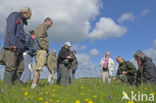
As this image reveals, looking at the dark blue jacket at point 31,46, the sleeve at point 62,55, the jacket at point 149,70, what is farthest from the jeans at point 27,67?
the jacket at point 149,70

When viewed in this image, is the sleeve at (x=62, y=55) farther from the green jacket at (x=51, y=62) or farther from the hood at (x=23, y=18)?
the green jacket at (x=51, y=62)

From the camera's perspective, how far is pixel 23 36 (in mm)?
4355

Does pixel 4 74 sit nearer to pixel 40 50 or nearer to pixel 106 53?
pixel 40 50

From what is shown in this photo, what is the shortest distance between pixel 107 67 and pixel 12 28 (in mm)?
6739

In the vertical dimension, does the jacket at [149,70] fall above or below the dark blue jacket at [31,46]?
below

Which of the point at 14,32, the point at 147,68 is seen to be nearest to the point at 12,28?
the point at 14,32

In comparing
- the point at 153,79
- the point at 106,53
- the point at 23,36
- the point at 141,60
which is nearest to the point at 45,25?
the point at 23,36

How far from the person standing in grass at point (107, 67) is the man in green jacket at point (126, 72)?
215cm

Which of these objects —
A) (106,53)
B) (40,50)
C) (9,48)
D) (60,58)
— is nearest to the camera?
(9,48)

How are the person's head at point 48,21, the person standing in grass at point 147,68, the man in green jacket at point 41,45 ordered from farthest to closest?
the person's head at point 48,21 → the person standing in grass at point 147,68 → the man in green jacket at point 41,45

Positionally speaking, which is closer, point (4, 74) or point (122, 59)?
point (4, 74)

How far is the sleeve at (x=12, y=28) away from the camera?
13.2ft

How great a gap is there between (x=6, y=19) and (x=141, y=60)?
445 cm

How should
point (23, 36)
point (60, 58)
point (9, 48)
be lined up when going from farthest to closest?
point (60, 58)
point (23, 36)
point (9, 48)
